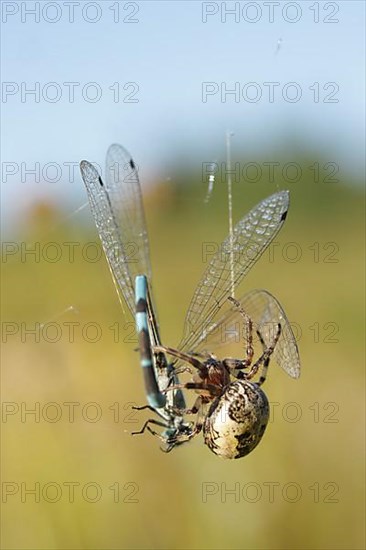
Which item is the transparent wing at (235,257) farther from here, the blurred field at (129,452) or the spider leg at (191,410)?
the blurred field at (129,452)

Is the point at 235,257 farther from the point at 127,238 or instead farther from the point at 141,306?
the point at 141,306

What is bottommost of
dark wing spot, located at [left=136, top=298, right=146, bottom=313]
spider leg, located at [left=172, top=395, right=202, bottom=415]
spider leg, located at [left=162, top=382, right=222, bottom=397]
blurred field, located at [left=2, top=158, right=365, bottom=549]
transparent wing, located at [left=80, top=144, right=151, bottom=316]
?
blurred field, located at [left=2, top=158, right=365, bottom=549]

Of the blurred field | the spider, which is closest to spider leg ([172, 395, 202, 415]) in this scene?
the spider

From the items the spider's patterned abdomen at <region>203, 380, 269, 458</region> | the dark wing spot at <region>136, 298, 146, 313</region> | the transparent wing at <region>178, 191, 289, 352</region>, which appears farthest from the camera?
the transparent wing at <region>178, 191, 289, 352</region>

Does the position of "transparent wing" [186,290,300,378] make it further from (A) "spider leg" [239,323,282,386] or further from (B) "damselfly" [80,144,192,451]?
(B) "damselfly" [80,144,192,451]

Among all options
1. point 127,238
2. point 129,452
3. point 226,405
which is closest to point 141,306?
point 226,405

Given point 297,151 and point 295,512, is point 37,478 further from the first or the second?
point 297,151

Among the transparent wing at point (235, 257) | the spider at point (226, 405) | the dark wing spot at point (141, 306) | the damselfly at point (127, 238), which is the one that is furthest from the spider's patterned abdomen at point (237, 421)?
the dark wing spot at point (141, 306)

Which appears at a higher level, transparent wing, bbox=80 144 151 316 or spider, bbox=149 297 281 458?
transparent wing, bbox=80 144 151 316

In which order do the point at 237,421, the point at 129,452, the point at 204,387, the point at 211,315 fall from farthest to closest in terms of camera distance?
the point at 129,452 < the point at 211,315 < the point at 204,387 < the point at 237,421
